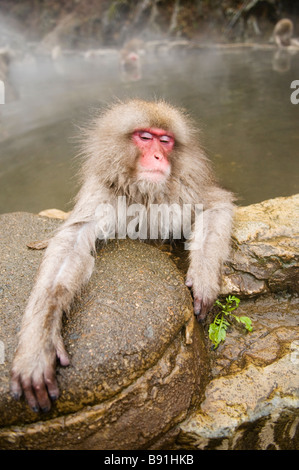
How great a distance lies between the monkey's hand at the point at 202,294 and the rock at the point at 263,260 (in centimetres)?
26

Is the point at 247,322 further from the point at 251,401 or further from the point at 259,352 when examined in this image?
the point at 251,401

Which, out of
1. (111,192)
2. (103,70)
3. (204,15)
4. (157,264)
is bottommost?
(157,264)

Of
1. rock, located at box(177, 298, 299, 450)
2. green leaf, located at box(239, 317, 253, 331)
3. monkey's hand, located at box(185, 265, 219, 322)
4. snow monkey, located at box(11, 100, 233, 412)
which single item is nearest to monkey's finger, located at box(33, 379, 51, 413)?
snow monkey, located at box(11, 100, 233, 412)

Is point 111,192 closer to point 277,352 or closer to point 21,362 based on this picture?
point 21,362

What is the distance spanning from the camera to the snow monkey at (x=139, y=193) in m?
2.55

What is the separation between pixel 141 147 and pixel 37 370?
1631 mm

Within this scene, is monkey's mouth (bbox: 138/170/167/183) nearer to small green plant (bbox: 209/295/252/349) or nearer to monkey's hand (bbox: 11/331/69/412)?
small green plant (bbox: 209/295/252/349)

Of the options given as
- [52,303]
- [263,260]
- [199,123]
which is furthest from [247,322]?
[199,123]

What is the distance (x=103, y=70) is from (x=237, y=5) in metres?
7.76

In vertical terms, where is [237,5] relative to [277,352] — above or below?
above

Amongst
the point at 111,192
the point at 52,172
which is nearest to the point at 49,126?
the point at 52,172

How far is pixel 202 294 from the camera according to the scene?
2.60 metres

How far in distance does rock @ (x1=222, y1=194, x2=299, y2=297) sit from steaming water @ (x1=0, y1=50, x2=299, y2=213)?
1107 mm

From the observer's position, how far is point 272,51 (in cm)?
1622
